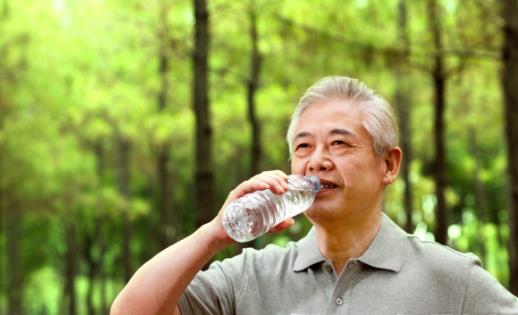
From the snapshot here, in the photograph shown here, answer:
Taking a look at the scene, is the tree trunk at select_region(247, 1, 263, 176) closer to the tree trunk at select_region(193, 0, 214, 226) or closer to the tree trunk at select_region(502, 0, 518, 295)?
the tree trunk at select_region(193, 0, 214, 226)

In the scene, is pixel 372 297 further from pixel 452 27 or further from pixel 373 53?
pixel 452 27

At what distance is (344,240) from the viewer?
2.50 m

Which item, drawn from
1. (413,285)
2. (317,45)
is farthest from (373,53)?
(413,285)

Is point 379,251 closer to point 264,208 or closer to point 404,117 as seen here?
point 264,208

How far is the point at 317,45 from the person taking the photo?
9.89 meters

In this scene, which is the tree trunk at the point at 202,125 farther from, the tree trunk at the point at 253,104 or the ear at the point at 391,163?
the tree trunk at the point at 253,104

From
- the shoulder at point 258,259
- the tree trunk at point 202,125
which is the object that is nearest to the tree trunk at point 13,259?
the tree trunk at point 202,125

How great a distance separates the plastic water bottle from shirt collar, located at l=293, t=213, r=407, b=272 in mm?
150

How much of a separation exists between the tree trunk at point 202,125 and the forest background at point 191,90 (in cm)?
140

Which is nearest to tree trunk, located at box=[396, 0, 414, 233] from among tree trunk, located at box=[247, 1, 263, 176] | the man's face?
tree trunk, located at box=[247, 1, 263, 176]

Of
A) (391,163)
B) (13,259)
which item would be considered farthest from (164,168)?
(391,163)

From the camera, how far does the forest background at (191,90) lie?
1116cm

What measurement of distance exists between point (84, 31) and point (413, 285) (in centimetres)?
2031

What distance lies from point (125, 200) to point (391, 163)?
20389 millimetres
